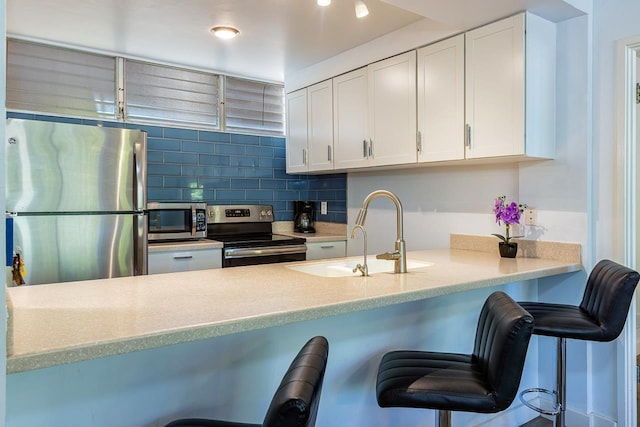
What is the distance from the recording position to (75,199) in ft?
Result: 8.77

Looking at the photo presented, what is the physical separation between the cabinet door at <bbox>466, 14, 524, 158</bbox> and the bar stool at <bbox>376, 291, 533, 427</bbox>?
110cm

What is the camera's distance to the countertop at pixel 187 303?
100cm

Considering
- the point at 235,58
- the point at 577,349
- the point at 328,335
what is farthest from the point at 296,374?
the point at 235,58

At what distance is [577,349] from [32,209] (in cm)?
309

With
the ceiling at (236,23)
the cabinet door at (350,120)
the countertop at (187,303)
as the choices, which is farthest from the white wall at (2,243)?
the cabinet door at (350,120)

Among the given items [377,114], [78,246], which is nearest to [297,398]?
[78,246]

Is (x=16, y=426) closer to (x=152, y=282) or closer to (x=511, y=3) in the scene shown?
(x=152, y=282)

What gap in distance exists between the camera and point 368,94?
10.3 feet

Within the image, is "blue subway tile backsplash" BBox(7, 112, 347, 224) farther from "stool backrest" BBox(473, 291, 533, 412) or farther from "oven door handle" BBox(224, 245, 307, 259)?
"stool backrest" BBox(473, 291, 533, 412)

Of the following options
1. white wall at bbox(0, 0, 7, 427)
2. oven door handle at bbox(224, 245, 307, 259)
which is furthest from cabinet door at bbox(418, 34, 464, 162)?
white wall at bbox(0, 0, 7, 427)

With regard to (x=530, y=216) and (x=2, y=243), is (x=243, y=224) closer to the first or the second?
(x=530, y=216)

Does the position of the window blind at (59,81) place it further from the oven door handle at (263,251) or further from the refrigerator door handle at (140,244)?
the oven door handle at (263,251)

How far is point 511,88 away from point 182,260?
2347 mm

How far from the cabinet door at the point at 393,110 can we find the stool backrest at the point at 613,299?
1277mm
